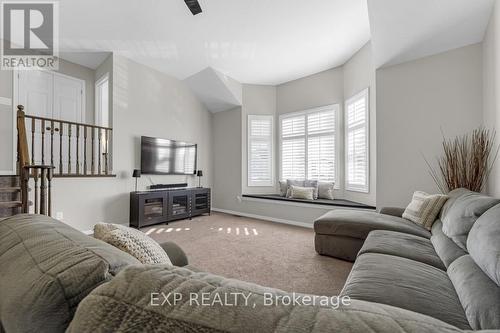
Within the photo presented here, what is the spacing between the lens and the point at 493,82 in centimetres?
231

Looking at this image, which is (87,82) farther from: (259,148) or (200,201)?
(259,148)

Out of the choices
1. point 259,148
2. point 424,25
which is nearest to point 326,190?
point 259,148

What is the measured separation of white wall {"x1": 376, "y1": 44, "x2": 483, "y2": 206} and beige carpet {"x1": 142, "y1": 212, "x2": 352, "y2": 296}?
1437 millimetres

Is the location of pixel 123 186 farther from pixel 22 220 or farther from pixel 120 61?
pixel 22 220

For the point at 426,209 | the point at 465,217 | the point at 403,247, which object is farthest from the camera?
the point at 426,209

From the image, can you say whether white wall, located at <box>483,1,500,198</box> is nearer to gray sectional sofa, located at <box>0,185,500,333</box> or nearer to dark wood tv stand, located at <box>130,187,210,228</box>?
gray sectional sofa, located at <box>0,185,500,333</box>

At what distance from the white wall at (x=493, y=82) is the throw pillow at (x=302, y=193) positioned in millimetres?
2443

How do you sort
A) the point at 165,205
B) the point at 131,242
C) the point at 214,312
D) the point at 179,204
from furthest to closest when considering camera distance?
the point at 179,204 < the point at 165,205 < the point at 131,242 < the point at 214,312

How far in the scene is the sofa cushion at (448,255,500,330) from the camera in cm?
84

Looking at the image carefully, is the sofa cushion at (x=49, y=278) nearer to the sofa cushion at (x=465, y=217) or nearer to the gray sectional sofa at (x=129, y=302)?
the gray sectional sofa at (x=129, y=302)

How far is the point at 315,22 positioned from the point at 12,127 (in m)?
4.95

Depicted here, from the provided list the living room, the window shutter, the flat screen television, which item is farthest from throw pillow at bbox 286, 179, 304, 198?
the flat screen television

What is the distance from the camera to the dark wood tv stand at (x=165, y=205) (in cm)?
393

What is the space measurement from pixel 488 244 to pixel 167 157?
15.2 feet
